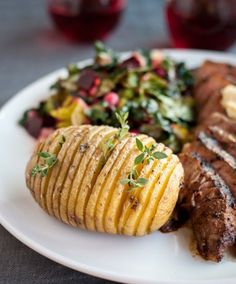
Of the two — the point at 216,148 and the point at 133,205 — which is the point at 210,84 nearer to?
the point at 216,148

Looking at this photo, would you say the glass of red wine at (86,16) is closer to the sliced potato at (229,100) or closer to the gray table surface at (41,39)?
the gray table surface at (41,39)

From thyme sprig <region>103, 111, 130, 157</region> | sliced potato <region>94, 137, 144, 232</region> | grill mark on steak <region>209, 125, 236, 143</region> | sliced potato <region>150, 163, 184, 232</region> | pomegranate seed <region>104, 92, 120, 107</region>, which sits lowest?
grill mark on steak <region>209, 125, 236, 143</region>

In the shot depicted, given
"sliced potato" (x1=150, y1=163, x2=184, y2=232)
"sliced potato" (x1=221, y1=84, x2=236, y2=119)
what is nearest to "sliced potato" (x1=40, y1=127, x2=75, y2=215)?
"sliced potato" (x1=150, y1=163, x2=184, y2=232)

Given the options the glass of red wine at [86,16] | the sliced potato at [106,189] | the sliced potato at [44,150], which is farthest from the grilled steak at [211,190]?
the glass of red wine at [86,16]

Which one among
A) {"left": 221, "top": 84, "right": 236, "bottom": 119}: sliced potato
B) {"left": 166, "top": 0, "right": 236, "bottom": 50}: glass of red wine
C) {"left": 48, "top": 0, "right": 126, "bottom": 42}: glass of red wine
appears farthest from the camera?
{"left": 48, "top": 0, "right": 126, "bottom": 42}: glass of red wine

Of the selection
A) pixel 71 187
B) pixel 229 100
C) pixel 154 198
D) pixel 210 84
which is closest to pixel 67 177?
pixel 71 187

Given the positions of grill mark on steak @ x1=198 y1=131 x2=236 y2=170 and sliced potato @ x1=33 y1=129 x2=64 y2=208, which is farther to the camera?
grill mark on steak @ x1=198 y1=131 x2=236 y2=170

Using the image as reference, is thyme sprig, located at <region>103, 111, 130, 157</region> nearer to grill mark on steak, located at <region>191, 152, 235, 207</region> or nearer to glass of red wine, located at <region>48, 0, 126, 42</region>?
grill mark on steak, located at <region>191, 152, 235, 207</region>

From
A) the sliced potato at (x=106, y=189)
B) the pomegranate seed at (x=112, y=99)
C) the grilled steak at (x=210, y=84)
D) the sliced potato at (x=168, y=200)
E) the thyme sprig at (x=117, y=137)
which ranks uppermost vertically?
the thyme sprig at (x=117, y=137)
